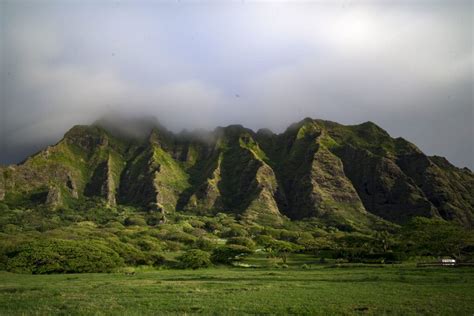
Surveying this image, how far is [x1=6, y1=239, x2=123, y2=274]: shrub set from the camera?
92.1 meters

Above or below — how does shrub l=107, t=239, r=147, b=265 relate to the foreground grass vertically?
below

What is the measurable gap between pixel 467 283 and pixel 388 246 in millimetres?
62407

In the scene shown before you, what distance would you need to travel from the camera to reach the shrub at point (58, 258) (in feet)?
302

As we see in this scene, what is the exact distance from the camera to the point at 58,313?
32594 millimetres

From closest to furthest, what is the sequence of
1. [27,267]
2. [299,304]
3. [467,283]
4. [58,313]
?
[58,313]
[299,304]
[467,283]
[27,267]

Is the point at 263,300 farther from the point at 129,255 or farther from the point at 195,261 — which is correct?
the point at 129,255

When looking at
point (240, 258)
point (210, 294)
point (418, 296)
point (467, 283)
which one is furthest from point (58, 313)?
point (240, 258)

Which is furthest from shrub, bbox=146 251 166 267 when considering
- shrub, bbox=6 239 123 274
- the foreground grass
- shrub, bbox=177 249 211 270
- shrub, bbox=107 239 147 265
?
the foreground grass

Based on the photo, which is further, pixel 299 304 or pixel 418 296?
pixel 418 296

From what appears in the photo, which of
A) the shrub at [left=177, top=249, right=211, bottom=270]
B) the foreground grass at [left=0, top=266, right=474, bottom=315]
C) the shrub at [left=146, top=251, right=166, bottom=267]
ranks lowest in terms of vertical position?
the shrub at [left=146, top=251, right=166, bottom=267]

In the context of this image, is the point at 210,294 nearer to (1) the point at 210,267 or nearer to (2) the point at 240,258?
(1) the point at 210,267

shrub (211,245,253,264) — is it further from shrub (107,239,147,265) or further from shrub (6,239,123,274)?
shrub (6,239,123,274)

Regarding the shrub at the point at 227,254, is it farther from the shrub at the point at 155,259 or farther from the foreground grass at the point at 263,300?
the foreground grass at the point at 263,300

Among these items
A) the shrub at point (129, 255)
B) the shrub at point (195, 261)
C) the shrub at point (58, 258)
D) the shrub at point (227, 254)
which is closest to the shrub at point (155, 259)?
the shrub at point (129, 255)
